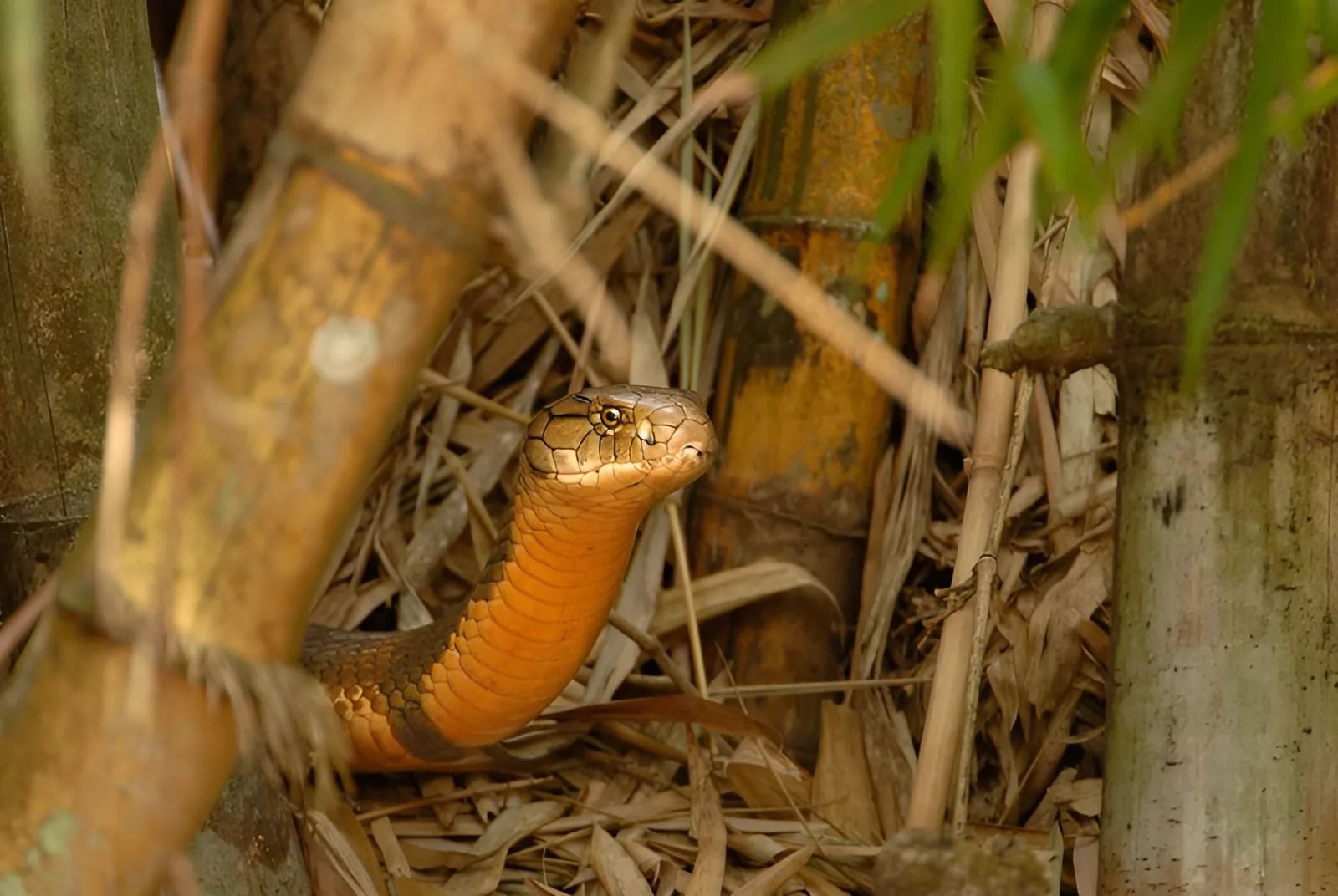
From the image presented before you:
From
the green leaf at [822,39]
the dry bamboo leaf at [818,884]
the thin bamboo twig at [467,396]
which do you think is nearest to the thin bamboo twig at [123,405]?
the green leaf at [822,39]

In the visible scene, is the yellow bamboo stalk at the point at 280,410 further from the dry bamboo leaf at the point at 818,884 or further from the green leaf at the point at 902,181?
the dry bamboo leaf at the point at 818,884

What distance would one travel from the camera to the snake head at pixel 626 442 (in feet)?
6.30

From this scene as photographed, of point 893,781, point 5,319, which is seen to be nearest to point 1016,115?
point 5,319

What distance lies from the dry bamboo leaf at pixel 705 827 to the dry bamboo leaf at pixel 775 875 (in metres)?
0.04

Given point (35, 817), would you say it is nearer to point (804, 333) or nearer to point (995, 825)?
point (995, 825)

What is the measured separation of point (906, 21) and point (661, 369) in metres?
0.67

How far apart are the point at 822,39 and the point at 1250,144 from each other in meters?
0.21

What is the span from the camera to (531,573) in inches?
81.4

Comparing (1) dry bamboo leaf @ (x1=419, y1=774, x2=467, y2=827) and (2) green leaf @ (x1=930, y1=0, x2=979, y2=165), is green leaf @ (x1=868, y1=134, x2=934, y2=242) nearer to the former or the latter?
(2) green leaf @ (x1=930, y1=0, x2=979, y2=165)

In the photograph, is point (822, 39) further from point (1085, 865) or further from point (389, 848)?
point (389, 848)

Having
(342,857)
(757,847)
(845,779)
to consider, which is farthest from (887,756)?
(342,857)

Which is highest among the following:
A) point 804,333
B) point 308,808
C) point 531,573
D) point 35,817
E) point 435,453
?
point 804,333

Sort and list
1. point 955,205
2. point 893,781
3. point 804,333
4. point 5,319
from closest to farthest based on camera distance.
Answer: point 955,205 < point 5,319 < point 893,781 < point 804,333

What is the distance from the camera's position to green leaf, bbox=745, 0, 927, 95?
2.15 feet
